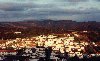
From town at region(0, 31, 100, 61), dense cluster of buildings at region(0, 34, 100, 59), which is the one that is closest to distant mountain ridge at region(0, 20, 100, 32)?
dense cluster of buildings at region(0, 34, 100, 59)

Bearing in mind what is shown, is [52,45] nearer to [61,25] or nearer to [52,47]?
[52,47]

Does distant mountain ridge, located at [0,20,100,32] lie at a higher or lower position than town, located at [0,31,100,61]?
lower

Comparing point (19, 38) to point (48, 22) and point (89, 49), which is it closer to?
point (89, 49)

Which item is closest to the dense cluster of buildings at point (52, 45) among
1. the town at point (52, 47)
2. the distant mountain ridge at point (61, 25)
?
the town at point (52, 47)

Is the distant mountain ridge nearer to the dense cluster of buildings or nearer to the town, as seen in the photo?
the dense cluster of buildings

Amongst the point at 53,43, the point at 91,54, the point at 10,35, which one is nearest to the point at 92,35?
the point at 53,43

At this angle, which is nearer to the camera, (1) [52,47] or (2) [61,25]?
(1) [52,47]

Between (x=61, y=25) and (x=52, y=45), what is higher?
(x=52, y=45)

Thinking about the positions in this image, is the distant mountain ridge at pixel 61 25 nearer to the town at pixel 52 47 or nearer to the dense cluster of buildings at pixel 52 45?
the dense cluster of buildings at pixel 52 45

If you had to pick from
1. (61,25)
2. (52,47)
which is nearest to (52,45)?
(52,47)

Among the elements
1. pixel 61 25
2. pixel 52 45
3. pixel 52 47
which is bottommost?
pixel 61 25

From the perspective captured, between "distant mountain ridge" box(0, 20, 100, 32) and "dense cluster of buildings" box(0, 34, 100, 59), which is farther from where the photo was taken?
"distant mountain ridge" box(0, 20, 100, 32)
